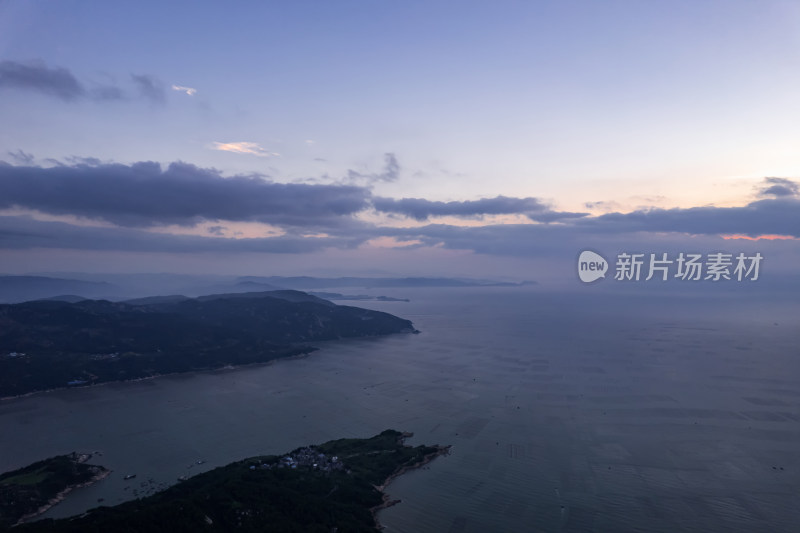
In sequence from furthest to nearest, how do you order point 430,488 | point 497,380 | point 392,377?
point 392,377 → point 497,380 → point 430,488

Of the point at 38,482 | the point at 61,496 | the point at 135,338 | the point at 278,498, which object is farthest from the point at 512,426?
the point at 135,338

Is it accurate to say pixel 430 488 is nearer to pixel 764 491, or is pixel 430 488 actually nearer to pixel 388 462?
pixel 388 462

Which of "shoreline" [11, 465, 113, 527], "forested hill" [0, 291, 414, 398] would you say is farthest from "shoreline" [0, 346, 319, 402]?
"shoreline" [11, 465, 113, 527]

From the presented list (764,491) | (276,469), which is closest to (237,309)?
(276,469)

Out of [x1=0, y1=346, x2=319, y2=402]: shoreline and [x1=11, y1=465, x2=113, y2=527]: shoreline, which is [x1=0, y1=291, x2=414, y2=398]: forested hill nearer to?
[x1=0, y1=346, x2=319, y2=402]: shoreline

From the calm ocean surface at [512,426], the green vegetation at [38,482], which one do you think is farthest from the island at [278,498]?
the green vegetation at [38,482]

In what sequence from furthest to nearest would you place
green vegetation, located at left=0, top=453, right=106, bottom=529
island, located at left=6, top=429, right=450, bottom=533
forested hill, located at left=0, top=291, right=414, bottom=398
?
forested hill, located at left=0, top=291, right=414, bottom=398 < green vegetation, located at left=0, top=453, right=106, bottom=529 < island, located at left=6, top=429, right=450, bottom=533
